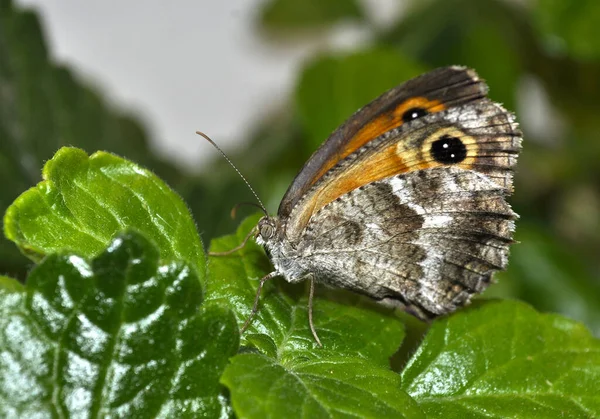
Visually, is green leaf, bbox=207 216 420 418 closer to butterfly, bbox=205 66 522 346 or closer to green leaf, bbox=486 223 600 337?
butterfly, bbox=205 66 522 346

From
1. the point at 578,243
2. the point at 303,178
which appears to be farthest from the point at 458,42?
the point at 303,178

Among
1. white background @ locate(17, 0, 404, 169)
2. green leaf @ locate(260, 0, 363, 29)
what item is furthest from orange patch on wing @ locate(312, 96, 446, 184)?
white background @ locate(17, 0, 404, 169)

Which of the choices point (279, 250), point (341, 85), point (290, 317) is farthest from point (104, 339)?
point (341, 85)

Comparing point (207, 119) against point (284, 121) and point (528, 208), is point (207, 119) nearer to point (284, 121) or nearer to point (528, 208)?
point (284, 121)

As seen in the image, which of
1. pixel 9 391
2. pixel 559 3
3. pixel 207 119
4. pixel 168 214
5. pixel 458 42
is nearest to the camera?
pixel 9 391

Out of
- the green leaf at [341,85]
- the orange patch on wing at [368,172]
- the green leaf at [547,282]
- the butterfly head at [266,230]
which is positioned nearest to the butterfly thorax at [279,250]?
the butterfly head at [266,230]

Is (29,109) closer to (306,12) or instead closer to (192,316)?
(192,316)
